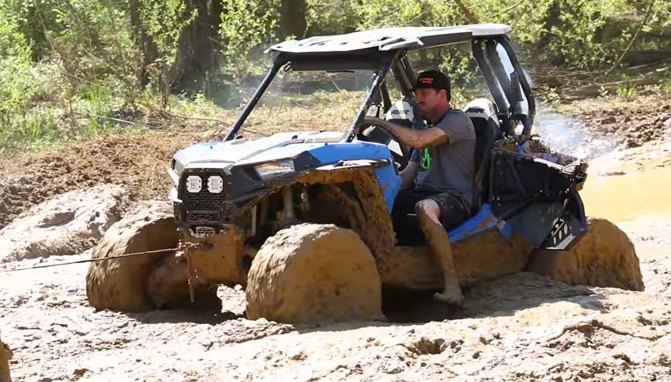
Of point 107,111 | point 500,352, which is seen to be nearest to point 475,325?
point 500,352

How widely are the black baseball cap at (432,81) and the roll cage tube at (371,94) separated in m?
0.39

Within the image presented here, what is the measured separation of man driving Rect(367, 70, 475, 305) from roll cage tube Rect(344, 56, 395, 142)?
10cm

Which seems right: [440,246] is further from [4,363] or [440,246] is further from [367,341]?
[4,363]

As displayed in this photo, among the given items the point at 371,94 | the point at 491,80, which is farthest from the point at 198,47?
the point at 371,94

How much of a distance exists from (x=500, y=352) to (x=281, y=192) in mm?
1705

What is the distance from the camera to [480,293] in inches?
318

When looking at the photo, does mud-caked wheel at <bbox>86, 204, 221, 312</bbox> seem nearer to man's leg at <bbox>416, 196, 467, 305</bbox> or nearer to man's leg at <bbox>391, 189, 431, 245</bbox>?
man's leg at <bbox>391, 189, 431, 245</bbox>

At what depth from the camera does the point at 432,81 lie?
8.09 m

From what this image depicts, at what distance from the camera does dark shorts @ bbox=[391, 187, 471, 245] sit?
7.91 m

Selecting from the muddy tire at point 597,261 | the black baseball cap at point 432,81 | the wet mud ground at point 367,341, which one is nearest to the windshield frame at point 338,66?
the black baseball cap at point 432,81

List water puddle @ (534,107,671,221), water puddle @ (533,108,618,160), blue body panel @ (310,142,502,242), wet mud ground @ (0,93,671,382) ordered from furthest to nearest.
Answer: water puddle @ (533,108,618,160), water puddle @ (534,107,671,221), blue body panel @ (310,142,502,242), wet mud ground @ (0,93,671,382)

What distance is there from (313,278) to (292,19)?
17.5m

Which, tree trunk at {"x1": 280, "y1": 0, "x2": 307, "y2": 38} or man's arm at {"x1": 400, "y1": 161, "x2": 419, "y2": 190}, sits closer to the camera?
man's arm at {"x1": 400, "y1": 161, "x2": 419, "y2": 190}

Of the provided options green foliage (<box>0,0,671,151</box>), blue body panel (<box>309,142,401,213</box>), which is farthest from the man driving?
green foliage (<box>0,0,671,151</box>)
